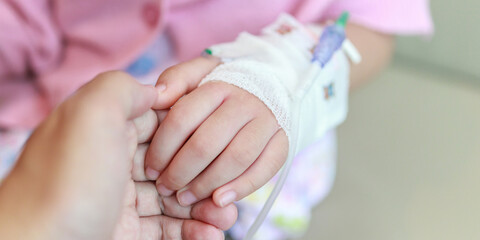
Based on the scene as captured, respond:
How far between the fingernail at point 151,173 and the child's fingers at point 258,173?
6 cm

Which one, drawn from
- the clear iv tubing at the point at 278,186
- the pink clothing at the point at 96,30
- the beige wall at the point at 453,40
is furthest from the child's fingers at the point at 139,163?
the beige wall at the point at 453,40

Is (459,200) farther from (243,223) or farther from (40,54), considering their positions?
(40,54)

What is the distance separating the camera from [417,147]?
32.1 inches

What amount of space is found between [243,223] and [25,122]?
33 centimetres

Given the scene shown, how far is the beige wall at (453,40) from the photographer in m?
0.89

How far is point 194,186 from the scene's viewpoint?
0.42 meters

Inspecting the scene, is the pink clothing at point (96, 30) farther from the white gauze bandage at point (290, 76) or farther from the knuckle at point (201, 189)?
the knuckle at point (201, 189)

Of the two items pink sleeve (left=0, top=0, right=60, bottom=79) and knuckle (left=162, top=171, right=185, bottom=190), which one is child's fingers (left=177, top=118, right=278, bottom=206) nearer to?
knuckle (left=162, top=171, right=185, bottom=190)

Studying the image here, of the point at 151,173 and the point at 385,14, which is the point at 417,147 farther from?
the point at 151,173

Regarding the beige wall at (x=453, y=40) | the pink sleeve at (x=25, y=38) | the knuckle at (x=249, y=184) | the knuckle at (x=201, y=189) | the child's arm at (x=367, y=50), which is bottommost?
the beige wall at (x=453, y=40)

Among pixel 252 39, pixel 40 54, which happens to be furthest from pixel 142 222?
pixel 40 54

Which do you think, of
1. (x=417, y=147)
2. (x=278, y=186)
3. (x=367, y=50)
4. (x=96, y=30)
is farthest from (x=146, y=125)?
(x=417, y=147)

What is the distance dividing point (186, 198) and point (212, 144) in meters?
0.06

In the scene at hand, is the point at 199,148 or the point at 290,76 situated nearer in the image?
the point at 199,148
